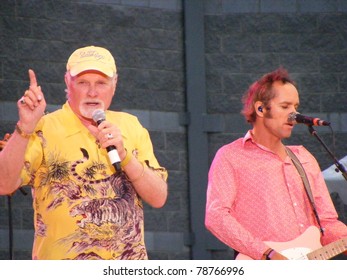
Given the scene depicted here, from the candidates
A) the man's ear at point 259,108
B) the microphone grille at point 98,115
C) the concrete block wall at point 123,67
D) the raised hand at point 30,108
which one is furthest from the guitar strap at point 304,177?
the concrete block wall at point 123,67

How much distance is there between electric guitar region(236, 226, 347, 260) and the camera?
6.18m

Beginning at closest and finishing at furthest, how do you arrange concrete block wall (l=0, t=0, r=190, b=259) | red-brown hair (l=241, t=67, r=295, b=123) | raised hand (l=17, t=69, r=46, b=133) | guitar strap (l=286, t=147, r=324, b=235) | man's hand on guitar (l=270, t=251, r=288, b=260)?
raised hand (l=17, t=69, r=46, b=133) < man's hand on guitar (l=270, t=251, r=288, b=260) < guitar strap (l=286, t=147, r=324, b=235) < red-brown hair (l=241, t=67, r=295, b=123) < concrete block wall (l=0, t=0, r=190, b=259)

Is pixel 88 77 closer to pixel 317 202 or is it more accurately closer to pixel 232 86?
pixel 317 202

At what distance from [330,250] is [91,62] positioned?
1.79 metres

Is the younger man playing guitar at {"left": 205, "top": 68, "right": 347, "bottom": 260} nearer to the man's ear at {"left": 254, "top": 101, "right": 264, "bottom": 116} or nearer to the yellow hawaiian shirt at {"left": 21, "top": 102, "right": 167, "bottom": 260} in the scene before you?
the man's ear at {"left": 254, "top": 101, "right": 264, "bottom": 116}

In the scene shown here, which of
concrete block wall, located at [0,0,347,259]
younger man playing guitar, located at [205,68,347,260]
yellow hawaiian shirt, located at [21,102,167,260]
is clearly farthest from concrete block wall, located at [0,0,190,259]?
yellow hawaiian shirt, located at [21,102,167,260]

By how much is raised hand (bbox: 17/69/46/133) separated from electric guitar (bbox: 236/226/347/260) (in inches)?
64.7

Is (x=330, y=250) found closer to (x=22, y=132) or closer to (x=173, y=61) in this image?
(x=22, y=132)

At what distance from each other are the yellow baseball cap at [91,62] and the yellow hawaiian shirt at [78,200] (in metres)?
0.33

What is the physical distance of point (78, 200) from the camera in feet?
18.0

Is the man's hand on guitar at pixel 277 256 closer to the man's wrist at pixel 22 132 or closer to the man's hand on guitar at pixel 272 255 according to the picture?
the man's hand on guitar at pixel 272 255

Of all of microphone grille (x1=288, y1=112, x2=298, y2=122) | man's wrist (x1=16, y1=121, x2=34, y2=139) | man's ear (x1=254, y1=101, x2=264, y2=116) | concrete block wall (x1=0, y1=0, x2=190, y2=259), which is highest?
concrete block wall (x1=0, y1=0, x2=190, y2=259)

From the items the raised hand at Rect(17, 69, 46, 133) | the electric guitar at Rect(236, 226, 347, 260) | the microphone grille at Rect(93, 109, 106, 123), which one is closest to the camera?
the raised hand at Rect(17, 69, 46, 133)

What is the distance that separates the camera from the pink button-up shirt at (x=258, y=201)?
6254 mm
